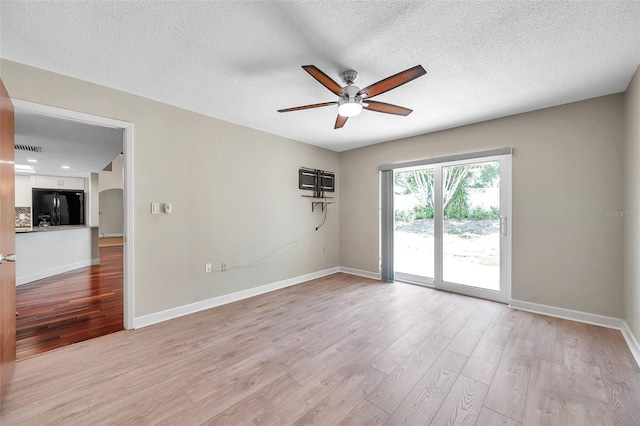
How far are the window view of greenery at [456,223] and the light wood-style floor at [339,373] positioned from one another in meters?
0.84

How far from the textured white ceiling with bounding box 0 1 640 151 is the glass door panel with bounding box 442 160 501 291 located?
109cm

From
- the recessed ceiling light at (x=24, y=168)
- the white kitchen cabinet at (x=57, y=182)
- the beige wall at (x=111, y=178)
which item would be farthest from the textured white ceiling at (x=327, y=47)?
the white kitchen cabinet at (x=57, y=182)

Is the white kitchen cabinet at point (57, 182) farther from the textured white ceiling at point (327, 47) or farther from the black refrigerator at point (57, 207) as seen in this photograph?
the textured white ceiling at point (327, 47)

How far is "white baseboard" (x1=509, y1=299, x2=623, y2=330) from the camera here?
106 inches

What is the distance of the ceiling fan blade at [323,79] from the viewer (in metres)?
1.73

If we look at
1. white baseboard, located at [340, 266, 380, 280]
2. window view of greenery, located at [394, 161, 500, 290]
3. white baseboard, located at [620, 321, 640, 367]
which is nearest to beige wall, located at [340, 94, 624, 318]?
white baseboard, located at [620, 321, 640, 367]

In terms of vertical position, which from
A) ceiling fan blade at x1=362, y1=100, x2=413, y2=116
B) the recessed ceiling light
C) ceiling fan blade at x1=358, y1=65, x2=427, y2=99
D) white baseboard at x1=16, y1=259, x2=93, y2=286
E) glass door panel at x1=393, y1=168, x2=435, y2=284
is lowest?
white baseboard at x1=16, y1=259, x2=93, y2=286

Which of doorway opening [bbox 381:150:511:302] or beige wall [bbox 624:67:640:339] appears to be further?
doorway opening [bbox 381:150:511:302]

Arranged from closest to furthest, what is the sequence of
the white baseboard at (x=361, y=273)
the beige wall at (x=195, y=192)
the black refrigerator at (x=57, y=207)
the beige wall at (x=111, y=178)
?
the beige wall at (x=195, y=192)
the white baseboard at (x=361, y=273)
the black refrigerator at (x=57, y=207)
the beige wall at (x=111, y=178)

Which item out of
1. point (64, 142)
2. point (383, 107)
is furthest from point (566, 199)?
point (64, 142)

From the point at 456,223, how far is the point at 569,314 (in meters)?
1.60

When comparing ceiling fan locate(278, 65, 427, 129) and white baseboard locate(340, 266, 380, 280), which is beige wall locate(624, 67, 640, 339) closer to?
ceiling fan locate(278, 65, 427, 129)

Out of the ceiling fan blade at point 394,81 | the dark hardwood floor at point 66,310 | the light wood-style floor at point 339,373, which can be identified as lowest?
the light wood-style floor at point 339,373

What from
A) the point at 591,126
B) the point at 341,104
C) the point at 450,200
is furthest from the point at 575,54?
the point at 450,200
